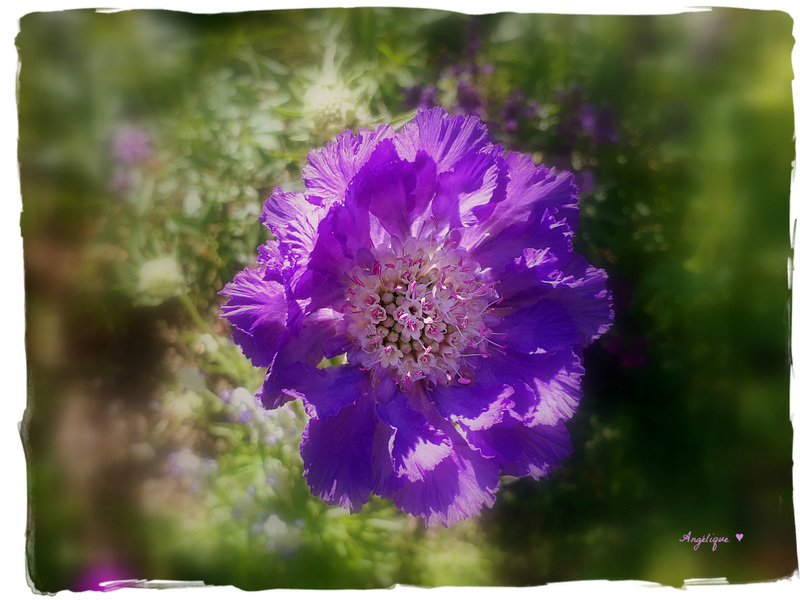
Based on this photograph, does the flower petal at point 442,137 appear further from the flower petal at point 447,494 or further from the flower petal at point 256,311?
the flower petal at point 447,494

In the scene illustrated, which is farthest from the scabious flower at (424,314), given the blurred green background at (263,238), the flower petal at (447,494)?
the blurred green background at (263,238)

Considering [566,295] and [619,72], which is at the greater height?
[619,72]

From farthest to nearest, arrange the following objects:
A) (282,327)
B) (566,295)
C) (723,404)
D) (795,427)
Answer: (723,404)
(795,427)
(566,295)
(282,327)

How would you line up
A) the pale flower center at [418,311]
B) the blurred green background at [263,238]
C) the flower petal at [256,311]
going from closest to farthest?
the flower petal at [256,311]
the pale flower center at [418,311]
the blurred green background at [263,238]

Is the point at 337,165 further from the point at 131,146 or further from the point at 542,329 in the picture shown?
the point at 131,146

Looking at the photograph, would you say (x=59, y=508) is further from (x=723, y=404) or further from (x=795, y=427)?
(x=795, y=427)

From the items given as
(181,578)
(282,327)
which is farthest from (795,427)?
(181,578)
